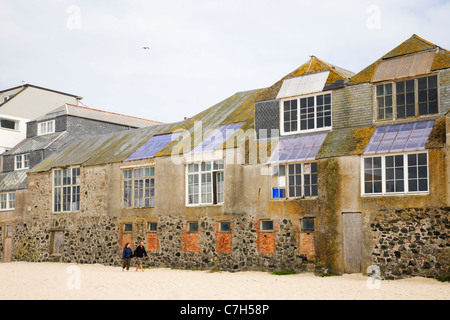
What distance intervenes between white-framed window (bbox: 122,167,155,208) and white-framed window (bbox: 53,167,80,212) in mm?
3959

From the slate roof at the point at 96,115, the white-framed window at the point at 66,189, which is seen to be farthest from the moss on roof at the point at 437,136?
the slate roof at the point at 96,115

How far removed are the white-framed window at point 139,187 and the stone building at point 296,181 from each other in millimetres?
57

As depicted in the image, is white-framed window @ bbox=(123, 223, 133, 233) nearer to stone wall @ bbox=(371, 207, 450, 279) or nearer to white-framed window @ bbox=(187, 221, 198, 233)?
white-framed window @ bbox=(187, 221, 198, 233)

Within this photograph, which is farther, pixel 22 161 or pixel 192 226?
pixel 22 161

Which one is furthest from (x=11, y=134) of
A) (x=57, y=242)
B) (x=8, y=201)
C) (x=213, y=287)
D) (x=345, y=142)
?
(x=213, y=287)

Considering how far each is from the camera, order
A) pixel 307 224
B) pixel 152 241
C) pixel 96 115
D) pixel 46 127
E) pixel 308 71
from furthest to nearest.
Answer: pixel 96 115 < pixel 46 127 < pixel 152 241 < pixel 308 71 < pixel 307 224

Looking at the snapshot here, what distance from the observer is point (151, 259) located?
29625 millimetres

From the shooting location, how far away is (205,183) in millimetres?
28188

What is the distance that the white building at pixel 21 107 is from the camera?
48906 mm

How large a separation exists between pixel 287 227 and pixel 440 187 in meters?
6.59

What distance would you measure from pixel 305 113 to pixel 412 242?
753 cm

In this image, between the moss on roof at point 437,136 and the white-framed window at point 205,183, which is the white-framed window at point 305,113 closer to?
the white-framed window at point 205,183

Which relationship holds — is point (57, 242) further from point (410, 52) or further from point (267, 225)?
point (410, 52)
